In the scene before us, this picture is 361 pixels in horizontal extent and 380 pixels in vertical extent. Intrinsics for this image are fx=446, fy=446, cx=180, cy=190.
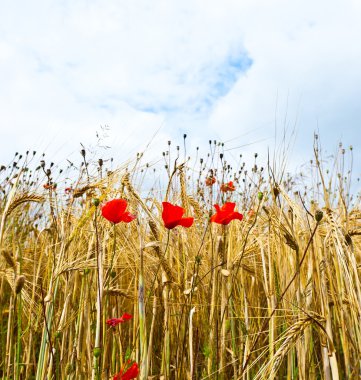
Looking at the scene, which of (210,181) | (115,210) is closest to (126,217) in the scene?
(115,210)

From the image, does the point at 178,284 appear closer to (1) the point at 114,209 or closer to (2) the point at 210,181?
(1) the point at 114,209

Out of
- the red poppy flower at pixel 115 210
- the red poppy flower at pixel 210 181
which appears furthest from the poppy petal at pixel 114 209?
the red poppy flower at pixel 210 181

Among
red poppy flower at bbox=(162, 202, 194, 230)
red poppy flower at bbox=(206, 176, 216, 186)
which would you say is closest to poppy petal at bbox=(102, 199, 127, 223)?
red poppy flower at bbox=(162, 202, 194, 230)

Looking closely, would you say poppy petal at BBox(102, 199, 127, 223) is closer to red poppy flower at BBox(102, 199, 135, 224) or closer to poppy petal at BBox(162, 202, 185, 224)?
red poppy flower at BBox(102, 199, 135, 224)

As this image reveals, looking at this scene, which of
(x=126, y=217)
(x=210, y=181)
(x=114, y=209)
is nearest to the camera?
(x=114, y=209)

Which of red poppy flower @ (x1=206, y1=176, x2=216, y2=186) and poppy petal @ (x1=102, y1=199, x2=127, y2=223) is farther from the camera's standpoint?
red poppy flower @ (x1=206, y1=176, x2=216, y2=186)

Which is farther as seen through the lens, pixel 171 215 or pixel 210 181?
pixel 210 181

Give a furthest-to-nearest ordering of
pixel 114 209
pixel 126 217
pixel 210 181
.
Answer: pixel 210 181 < pixel 126 217 < pixel 114 209

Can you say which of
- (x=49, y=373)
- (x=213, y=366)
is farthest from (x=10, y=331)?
(x=213, y=366)

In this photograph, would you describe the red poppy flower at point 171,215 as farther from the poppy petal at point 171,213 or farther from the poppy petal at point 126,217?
the poppy petal at point 126,217

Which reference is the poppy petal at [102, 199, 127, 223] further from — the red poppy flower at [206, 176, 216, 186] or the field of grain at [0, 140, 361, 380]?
the red poppy flower at [206, 176, 216, 186]

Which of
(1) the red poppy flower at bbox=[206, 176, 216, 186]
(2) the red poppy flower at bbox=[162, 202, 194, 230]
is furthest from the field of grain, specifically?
(1) the red poppy flower at bbox=[206, 176, 216, 186]

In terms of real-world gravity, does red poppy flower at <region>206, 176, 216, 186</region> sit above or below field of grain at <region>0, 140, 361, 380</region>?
above

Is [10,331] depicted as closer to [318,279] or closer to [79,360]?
[79,360]
